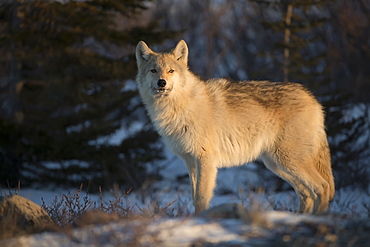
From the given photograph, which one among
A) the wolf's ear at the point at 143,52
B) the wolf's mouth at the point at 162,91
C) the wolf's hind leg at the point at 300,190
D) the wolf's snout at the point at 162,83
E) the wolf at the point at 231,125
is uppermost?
the wolf's ear at the point at 143,52

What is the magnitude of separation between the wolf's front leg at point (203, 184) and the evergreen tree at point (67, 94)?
5.44 meters

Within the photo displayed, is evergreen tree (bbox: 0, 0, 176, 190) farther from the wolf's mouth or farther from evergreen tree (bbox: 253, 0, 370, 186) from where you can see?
the wolf's mouth

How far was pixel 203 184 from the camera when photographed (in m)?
5.85

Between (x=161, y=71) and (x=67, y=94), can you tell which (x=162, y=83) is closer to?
(x=161, y=71)

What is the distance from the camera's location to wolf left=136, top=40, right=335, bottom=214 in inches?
238

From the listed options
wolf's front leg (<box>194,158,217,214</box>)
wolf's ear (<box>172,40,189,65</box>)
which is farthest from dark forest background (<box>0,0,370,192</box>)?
wolf's front leg (<box>194,158,217,214</box>)

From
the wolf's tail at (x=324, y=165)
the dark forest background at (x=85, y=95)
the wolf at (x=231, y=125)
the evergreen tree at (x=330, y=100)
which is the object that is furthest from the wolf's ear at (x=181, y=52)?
the evergreen tree at (x=330, y=100)

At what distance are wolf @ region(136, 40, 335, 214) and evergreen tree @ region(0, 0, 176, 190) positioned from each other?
15.6ft

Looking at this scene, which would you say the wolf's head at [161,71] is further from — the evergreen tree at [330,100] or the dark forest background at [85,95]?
the evergreen tree at [330,100]

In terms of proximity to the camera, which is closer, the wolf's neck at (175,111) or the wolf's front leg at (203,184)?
the wolf's front leg at (203,184)

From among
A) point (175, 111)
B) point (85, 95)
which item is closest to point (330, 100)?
point (85, 95)

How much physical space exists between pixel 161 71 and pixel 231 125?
132cm

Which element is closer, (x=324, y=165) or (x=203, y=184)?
(x=203, y=184)

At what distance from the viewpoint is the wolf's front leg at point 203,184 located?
19.1 ft
